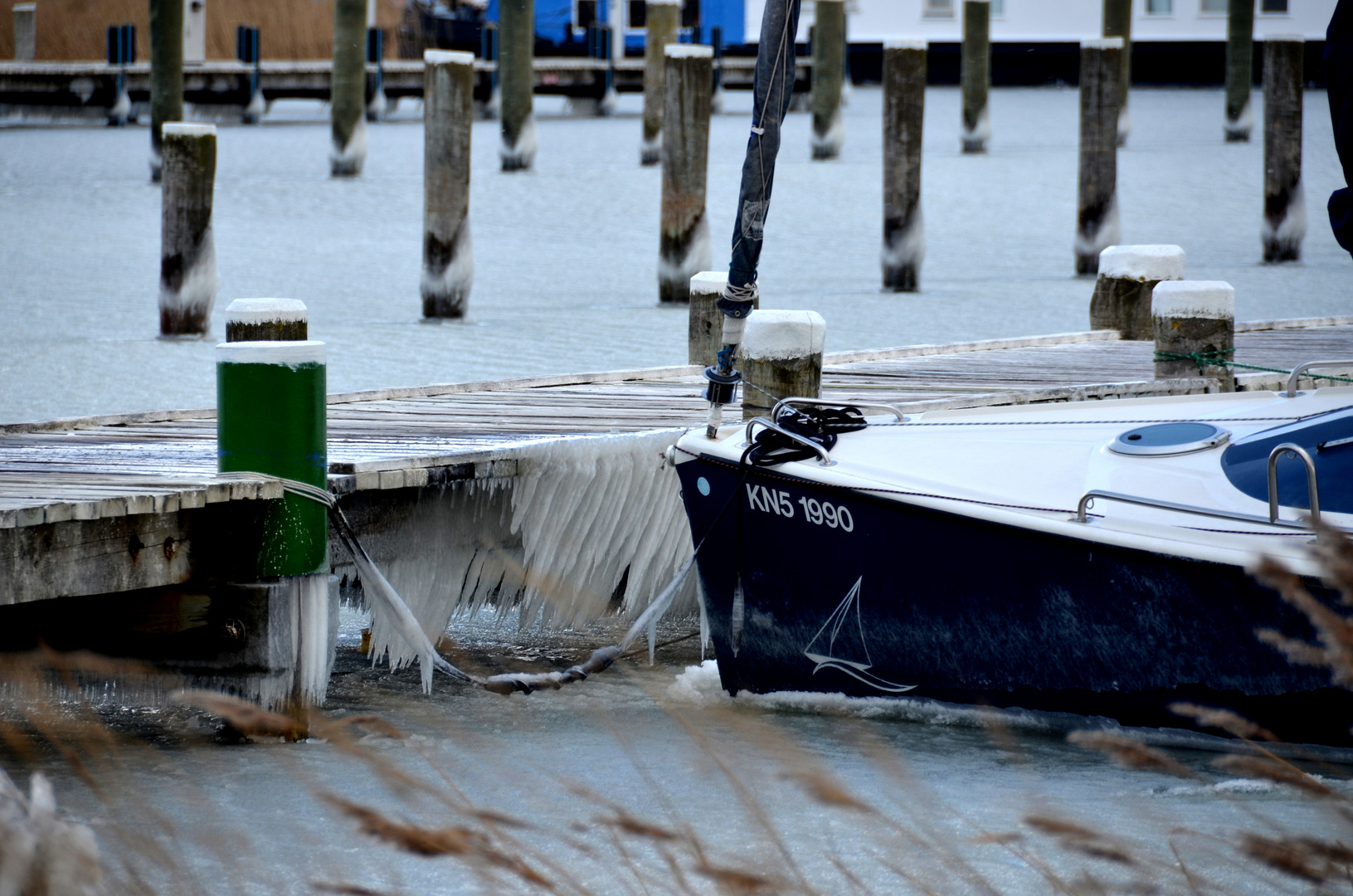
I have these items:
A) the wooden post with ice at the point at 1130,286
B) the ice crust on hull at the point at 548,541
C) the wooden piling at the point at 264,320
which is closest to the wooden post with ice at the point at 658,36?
the wooden post with ice at the point at 1130,286

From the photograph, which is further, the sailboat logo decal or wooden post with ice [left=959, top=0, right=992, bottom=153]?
wooden post with ice [left=959, top=0, right=992, bottom=153]

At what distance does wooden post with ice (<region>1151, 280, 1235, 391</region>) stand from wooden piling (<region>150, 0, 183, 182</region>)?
1122 cm

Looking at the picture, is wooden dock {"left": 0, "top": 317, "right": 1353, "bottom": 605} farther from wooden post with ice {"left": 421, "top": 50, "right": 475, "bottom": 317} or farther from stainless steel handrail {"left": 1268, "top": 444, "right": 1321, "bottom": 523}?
wooden post with ice {"left": 421, "top": 50, "right": 475, "bottom": 317}

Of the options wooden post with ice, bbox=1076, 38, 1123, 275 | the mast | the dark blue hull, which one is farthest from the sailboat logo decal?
wooden post with ice, bbox=1076, 38, 1123, 275

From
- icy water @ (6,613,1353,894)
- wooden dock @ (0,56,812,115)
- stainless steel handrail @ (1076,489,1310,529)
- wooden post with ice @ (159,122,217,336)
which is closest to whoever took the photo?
icy water @ (6,613,1353,894)

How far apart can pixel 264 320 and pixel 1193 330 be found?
395 centimetres

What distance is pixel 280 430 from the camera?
4.88 metres

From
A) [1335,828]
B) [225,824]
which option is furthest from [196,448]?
[1335,828]

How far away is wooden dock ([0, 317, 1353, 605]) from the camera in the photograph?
4.61 m

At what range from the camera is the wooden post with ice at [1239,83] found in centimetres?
2483

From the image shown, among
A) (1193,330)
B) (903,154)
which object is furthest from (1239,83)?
(1193,330)

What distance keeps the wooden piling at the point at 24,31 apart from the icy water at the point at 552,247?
724cm

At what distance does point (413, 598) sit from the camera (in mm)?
5871

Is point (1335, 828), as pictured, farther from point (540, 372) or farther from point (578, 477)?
point (540, 372)
